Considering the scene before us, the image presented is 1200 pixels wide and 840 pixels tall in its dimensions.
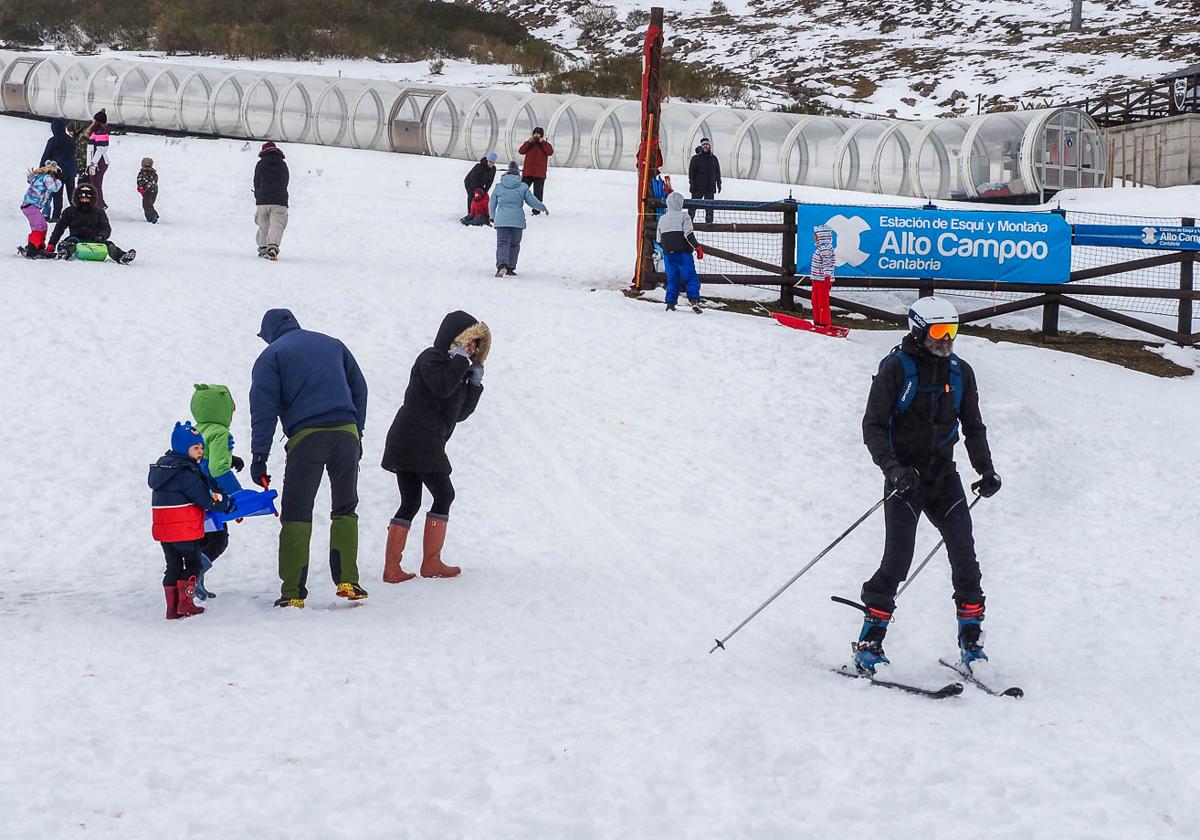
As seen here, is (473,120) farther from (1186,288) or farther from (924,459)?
(924,459)

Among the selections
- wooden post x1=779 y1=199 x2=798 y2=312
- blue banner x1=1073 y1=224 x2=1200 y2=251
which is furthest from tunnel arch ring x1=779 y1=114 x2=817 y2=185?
blue banner x1=1073 y1=224 x2=1200 y2=251

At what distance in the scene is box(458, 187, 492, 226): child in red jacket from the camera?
2008cm

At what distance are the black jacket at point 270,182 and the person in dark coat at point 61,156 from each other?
10.7 ft

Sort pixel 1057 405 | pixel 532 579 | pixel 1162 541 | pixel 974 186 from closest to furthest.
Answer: pixel 532 579 → pixel 1162 541 → pixel 1057 405 → pixel 974 186

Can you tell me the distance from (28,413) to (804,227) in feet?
28.7

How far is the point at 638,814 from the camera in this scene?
11.8ft

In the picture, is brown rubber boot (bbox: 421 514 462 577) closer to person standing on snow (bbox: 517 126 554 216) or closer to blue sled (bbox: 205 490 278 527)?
blue sled (bbox: 205 490 278 527)

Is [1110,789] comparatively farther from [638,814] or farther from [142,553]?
[142,553]

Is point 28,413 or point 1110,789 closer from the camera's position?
point 1110,789

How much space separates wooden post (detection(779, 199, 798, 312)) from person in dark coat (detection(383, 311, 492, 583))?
806cm

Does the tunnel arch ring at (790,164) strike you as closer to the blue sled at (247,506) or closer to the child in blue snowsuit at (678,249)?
the child in blue snowsuit at (678,249)

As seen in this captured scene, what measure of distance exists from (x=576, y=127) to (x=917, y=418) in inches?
944

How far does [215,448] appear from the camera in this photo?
605 centimetres

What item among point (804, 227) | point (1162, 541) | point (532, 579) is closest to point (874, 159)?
point (804, 227)
